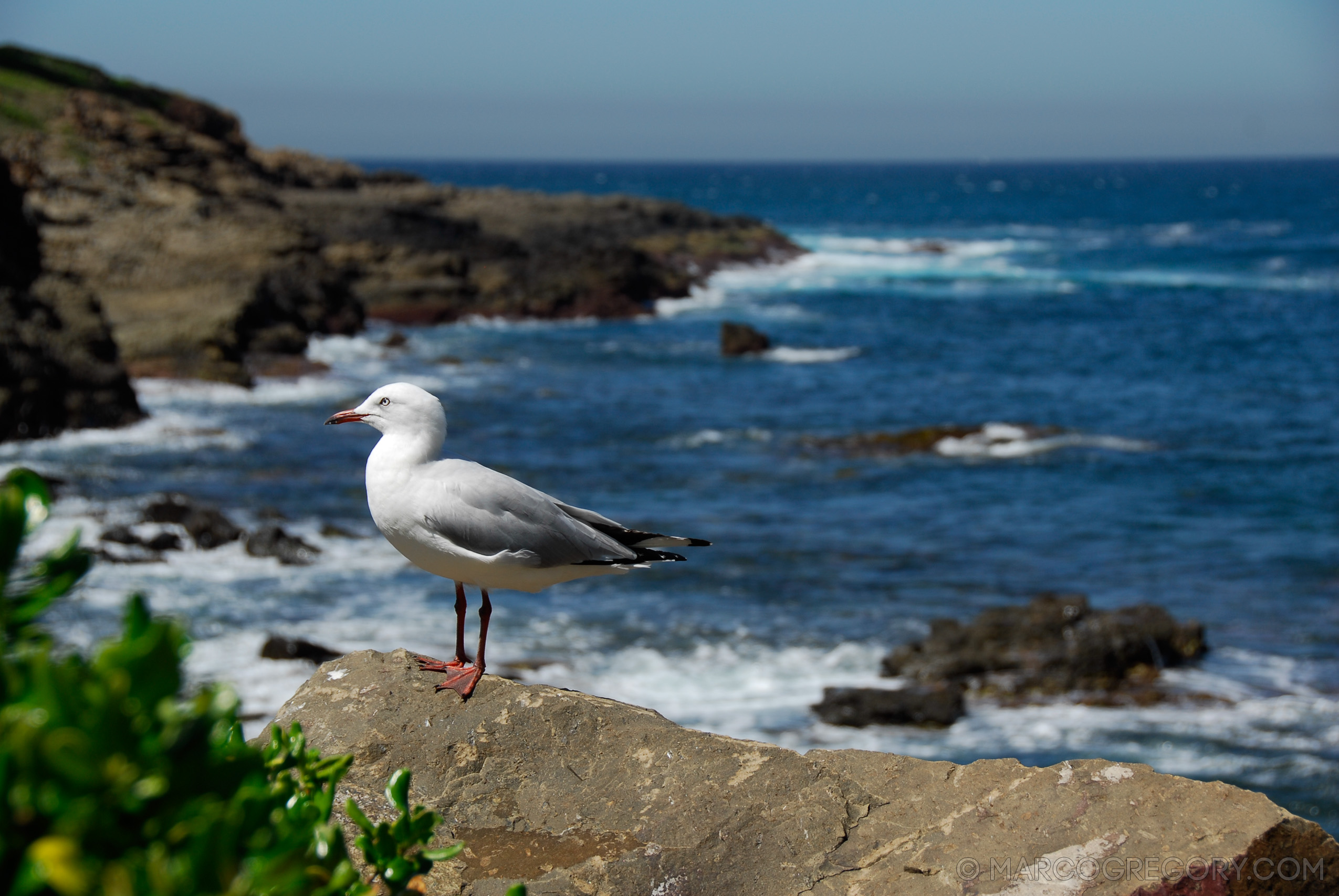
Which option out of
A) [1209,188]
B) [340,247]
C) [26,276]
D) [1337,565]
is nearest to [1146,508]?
[1337,565]

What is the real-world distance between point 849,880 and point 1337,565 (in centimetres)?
1344

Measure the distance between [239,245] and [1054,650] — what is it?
27100mm

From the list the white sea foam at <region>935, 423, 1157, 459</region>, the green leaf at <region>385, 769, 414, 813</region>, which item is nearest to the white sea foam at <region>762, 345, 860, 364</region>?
the white sea foam at <region>935, 423, 1157, 459</region>

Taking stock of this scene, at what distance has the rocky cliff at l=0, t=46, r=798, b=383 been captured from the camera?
2792cm

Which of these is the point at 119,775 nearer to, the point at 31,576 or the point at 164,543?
the point at 31,576

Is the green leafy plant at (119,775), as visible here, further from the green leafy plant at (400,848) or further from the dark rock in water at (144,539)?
the dark rock in water at (144,539)

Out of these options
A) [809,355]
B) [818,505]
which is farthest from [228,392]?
[809,355]

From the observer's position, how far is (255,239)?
32531 millimetres

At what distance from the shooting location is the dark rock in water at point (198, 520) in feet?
46.9

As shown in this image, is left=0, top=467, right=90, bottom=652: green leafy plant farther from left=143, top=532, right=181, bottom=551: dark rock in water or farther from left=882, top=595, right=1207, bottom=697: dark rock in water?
left=143, top=532, right=181, bottom=551: dark rock in water

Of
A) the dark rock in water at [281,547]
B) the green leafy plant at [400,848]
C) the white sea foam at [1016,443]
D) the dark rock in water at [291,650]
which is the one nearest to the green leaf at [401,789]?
the green leafy plant at [400,848]

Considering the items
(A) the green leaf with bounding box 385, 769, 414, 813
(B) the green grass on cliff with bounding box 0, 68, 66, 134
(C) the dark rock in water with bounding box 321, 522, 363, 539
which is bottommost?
(C) the dark rock in water with bounding box 321, 522, 363, 539

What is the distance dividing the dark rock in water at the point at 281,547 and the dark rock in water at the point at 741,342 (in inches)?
738

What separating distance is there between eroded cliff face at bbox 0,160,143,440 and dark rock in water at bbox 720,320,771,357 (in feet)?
51.4
